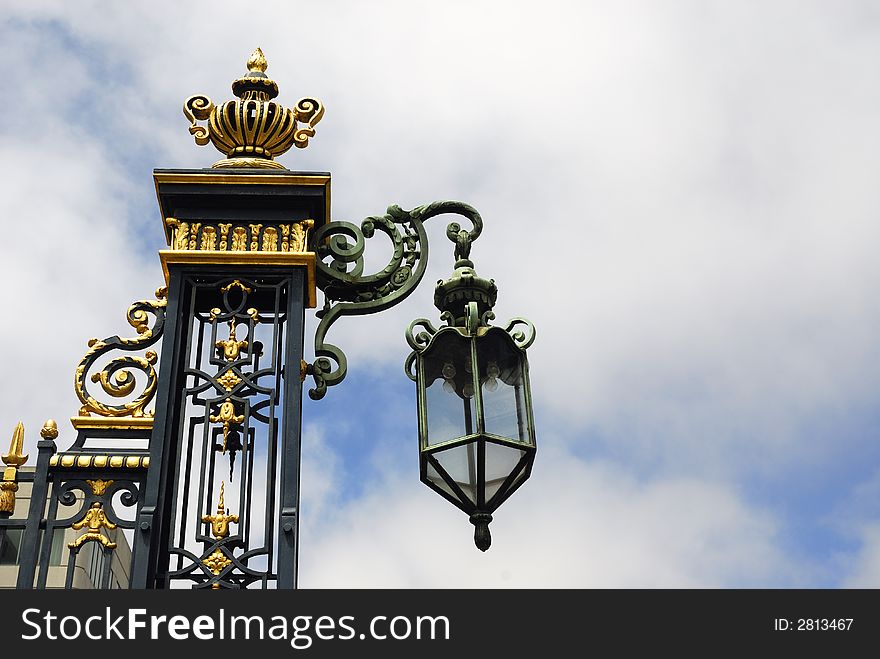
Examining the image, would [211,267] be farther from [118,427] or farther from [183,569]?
[183,569]

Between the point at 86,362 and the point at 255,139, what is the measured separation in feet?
5.39

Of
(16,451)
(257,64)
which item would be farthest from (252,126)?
(16,451)

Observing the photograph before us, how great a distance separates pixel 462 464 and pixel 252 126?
8.36 feet

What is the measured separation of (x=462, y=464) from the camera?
6273mm

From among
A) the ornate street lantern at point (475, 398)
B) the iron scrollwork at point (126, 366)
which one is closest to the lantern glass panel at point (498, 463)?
the ornate street lantern at point (475, 398)

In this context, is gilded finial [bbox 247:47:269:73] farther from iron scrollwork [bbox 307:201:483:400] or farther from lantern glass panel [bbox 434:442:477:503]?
lantern glass panel [bbox 434:442:477:503]

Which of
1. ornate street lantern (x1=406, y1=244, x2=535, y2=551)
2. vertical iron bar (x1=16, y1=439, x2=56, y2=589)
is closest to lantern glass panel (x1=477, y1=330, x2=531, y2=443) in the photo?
ornate street lantern (x1=406, y1=244, x2=535, y2=551)

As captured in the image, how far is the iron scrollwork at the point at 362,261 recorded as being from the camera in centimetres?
730

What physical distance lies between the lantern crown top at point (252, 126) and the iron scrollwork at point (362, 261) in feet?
1.95

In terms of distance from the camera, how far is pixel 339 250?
24.2ft

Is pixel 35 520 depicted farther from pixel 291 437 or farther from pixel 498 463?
Result: pixel 498 463

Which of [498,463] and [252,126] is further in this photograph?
[252,126]
